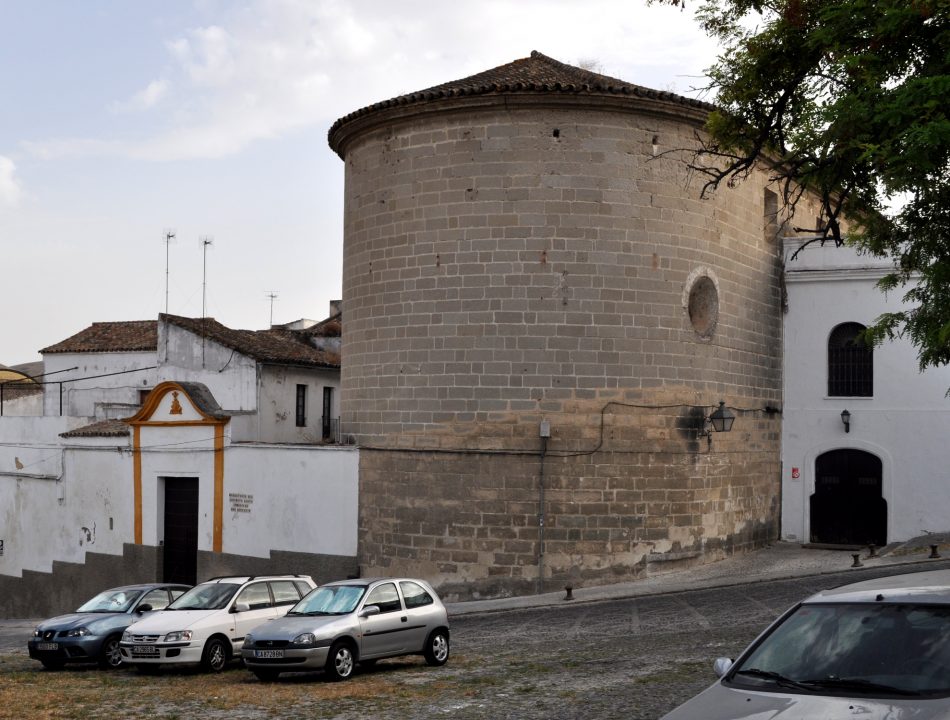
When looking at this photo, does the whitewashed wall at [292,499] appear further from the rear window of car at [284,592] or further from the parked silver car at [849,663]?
the parked silver car at [849,663]

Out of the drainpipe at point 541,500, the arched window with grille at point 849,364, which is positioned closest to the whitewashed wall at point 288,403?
the drainpipe at point 541,500

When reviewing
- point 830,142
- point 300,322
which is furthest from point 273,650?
point 300,322

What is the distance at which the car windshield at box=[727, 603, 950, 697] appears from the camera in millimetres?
5945

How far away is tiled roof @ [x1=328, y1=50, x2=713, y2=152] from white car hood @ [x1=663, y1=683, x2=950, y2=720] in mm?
16080

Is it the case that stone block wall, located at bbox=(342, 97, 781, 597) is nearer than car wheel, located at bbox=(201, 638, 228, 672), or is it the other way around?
car wheel, located at bbox=(201, 638, 228, 672)

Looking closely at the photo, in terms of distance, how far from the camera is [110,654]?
15.6 metres

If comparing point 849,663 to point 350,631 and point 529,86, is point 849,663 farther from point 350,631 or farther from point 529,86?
point 529,86

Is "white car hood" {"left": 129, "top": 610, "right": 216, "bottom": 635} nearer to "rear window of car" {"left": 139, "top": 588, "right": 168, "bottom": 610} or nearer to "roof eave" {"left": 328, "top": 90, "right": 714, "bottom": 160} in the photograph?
"rear window of car" {"left": 139, "top": 588, "right": 168, "bottom": 610}

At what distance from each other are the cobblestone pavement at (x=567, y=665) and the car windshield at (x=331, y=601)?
754 mm

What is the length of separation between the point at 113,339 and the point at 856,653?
33.3 metres

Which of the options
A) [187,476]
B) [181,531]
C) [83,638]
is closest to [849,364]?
[187,476]

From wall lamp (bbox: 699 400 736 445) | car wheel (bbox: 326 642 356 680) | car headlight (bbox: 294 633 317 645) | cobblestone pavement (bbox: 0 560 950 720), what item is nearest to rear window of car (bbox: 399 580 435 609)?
cobblestone pavement (bbox: 0 560 950 720)

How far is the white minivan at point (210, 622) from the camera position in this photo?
13984 millimetres

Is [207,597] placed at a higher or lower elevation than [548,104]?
lower
